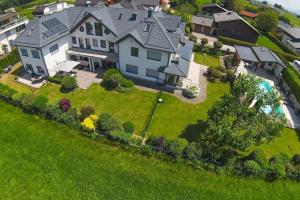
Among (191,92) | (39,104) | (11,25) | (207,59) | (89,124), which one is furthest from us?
(207,59)

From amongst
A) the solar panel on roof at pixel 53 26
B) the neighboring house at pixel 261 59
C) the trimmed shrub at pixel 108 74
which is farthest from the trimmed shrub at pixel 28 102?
→ the neighboring house at pixel 261 59

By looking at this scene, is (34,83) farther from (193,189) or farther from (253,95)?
(253,95)

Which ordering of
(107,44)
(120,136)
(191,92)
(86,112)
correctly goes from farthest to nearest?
1. (107,44)
2. (191,92)
3. (86,112)
4. (120,136)

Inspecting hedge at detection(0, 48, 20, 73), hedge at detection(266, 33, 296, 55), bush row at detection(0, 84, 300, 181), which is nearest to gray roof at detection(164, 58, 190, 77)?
bush row at detection(0, 84, 300, 181)

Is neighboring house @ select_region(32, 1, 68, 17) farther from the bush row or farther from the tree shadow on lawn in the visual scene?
the tree shadow on lawn

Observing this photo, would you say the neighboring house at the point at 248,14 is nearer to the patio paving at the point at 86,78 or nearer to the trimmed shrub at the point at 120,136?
the patio paving at the point at 86,78

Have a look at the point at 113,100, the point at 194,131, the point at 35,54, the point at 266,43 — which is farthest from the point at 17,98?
the point at 266,43

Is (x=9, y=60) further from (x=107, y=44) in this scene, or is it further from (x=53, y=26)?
(x=107, y=44)

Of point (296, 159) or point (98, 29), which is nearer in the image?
point (296, 159)

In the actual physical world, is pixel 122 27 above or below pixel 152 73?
above
